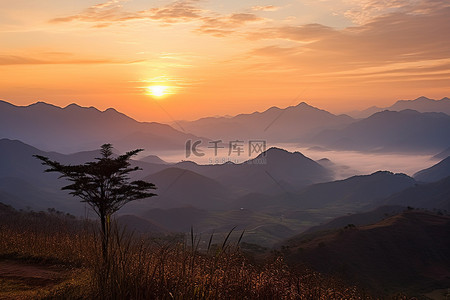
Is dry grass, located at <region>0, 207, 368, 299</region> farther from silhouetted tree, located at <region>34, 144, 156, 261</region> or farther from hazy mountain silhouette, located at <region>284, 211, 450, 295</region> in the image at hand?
hazy mountain silhouette, located at <region>284, 211, 450, 295</region>

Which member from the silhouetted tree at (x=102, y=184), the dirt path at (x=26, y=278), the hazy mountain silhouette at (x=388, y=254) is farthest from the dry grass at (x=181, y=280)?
the hazy mountain silhouette at (x=388, y=254)

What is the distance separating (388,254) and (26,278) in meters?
88.1

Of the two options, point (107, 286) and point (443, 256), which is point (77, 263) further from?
point (443, 256)

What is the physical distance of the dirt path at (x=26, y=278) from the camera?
9142 mm

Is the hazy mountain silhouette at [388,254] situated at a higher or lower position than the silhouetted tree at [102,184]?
lower

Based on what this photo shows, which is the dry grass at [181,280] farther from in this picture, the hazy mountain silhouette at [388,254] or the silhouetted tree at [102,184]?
the hazy mountain silhouette at [388,254]

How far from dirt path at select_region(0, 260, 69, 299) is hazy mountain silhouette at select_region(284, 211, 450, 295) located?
6095cm

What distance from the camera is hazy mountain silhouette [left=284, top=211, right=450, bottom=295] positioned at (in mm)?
73438

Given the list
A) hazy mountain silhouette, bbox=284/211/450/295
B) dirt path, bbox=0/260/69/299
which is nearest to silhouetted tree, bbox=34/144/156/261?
dirt path, bbox=0/260/69/299

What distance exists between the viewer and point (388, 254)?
85250 millimetres

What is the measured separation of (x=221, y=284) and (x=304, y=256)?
73.1 metres

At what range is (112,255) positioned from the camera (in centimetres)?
650

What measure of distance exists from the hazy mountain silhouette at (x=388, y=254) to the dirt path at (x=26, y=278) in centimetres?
6095

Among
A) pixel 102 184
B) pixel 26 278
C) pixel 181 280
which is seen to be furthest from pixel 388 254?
pixel 181 280
